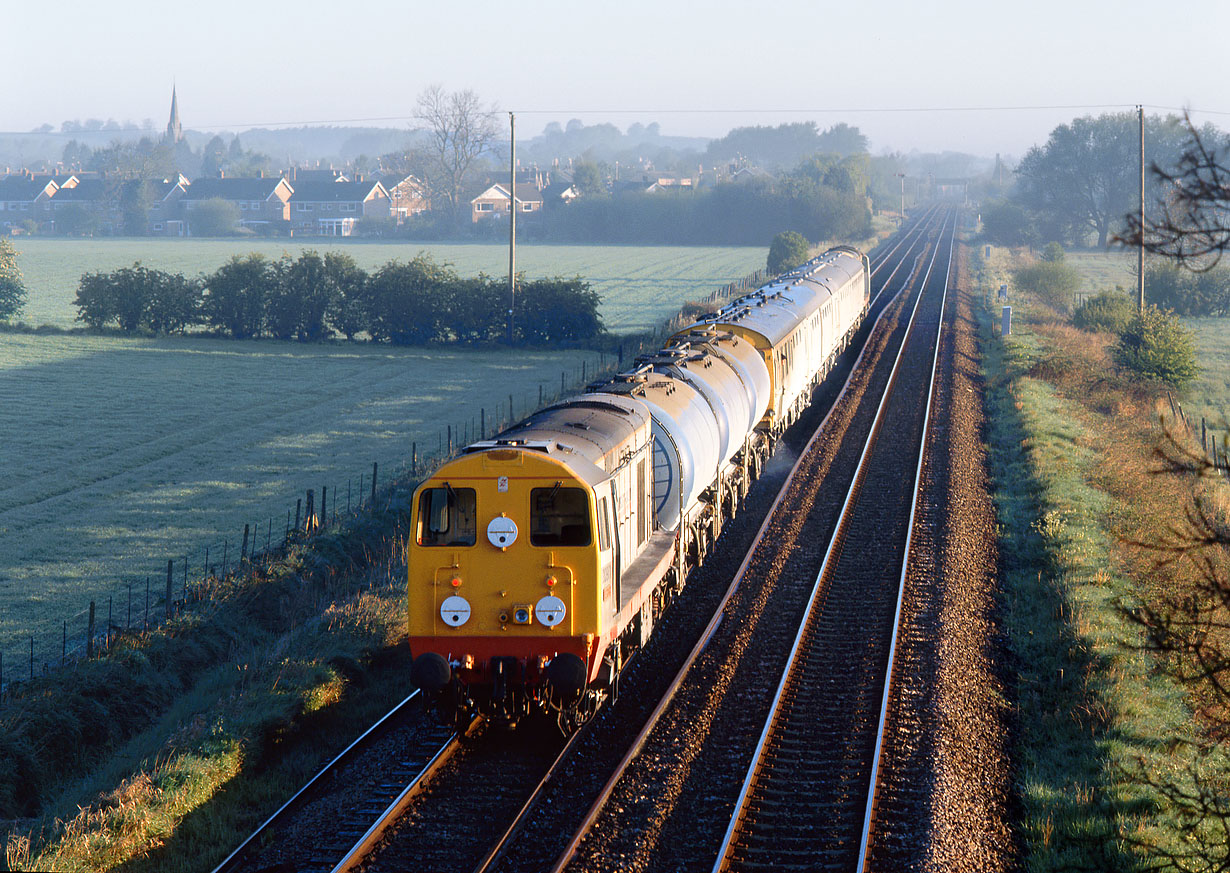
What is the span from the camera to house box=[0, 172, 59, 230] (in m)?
167

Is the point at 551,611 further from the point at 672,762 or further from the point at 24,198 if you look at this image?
the point at 24,198

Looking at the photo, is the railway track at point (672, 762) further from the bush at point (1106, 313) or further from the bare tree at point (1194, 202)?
the bush at point (1106, 313)

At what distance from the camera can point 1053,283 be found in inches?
2643

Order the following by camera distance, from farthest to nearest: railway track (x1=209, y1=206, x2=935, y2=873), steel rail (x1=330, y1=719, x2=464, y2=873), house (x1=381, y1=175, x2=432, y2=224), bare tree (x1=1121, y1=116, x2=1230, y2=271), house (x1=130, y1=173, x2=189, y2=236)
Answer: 1. house (x1=381, y1=175, x2=432, y2=224)
2. house (x1=130, y1=173, x2=189, y2=236)
3. railway track (x1=209, y1=206, x2=935, y2=873)
4. steel rail (x1=330, y1=719, x2=464, y2=873)
5. bare tree (x1=1121, y1=116, x2=1230, y2=271)

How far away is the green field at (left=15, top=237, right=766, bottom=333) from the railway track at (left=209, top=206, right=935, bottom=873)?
4948 centimetres

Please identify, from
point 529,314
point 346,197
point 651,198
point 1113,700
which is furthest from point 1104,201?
point 1113,700

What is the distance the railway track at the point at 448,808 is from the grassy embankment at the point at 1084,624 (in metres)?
4.56

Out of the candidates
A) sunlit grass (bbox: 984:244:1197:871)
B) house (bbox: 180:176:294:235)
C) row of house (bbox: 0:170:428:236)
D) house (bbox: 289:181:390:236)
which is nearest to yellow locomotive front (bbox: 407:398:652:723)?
sunlit grass (bbox: 984:244:1197:871)

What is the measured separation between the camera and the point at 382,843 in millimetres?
10539

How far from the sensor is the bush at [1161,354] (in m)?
37.3

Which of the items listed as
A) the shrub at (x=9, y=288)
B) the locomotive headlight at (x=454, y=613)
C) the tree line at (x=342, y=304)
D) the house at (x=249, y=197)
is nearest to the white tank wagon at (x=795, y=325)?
the locomotive headlight at (x=454, y=613)

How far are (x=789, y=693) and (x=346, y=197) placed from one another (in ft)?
510

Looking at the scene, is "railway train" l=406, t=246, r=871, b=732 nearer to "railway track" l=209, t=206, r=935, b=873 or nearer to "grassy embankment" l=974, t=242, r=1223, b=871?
"railway track" l=209, t=206, r=935, b=873

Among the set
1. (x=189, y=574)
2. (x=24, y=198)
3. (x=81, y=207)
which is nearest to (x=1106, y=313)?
(x=189, y=574)
